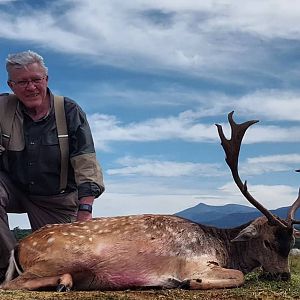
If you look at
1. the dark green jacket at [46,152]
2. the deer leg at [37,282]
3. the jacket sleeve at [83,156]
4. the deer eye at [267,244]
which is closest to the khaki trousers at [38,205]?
the dark green jacket at [46,152]

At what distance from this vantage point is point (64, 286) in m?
7.35

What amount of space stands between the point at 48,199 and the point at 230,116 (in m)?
2.73

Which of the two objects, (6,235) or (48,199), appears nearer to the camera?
(6,235)

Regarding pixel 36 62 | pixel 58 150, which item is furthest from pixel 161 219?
pixel 36 62

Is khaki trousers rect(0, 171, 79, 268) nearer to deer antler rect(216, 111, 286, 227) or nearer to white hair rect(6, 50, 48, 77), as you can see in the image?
white hair rect(6, 50, 48, 77)

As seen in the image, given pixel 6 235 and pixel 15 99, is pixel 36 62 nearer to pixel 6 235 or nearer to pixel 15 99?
pixel 15 99

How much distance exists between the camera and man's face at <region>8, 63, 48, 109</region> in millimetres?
9109

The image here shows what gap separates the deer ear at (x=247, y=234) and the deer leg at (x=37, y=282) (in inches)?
76.8

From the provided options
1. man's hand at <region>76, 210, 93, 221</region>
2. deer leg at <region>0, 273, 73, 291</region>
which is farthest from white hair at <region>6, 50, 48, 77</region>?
deer leg at <region>0, 273, 73, 291</region>

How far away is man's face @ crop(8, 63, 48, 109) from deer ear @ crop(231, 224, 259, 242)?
3.12 meters

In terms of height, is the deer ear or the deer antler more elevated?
the deer antler

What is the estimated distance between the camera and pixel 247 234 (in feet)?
27.1

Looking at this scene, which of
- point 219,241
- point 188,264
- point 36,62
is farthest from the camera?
point 36,62

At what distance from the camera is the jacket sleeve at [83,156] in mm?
9188
